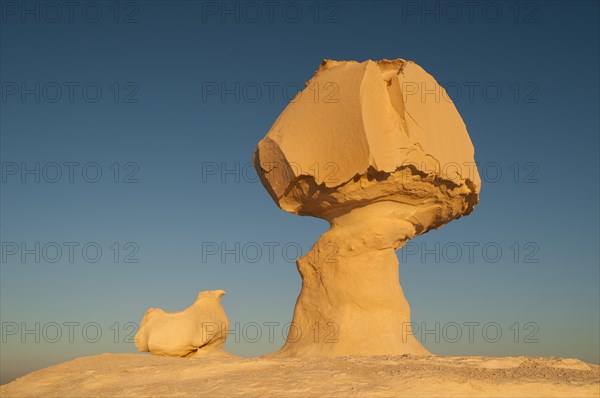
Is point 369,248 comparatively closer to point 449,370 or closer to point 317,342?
point 317,342

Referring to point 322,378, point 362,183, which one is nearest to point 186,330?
point 362,183

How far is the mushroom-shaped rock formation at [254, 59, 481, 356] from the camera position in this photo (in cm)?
1012

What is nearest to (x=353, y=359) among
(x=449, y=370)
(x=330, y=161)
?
(x=449, y=370)

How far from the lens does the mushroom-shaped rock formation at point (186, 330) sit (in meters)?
10.8

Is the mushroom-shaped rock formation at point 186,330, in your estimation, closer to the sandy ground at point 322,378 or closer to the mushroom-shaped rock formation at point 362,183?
the mushroom-shaped rock formation at point 362,183

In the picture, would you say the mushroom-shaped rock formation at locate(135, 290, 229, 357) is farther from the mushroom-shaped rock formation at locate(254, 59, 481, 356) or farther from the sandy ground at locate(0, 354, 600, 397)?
the sandy ground at locate(0, 354, 600, 397)

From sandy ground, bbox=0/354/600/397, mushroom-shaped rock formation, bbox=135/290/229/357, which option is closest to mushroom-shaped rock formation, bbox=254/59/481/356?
mushroom-shaped rock formation, bbox=135/290/229/357

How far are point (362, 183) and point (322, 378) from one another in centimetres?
434

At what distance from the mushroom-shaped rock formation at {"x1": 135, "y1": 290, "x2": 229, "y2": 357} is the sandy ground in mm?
1944

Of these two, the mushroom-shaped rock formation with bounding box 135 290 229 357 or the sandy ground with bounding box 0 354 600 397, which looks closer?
the sandy ground with bounding box 0 354 600 397

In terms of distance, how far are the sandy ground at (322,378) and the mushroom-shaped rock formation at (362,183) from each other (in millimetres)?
1879

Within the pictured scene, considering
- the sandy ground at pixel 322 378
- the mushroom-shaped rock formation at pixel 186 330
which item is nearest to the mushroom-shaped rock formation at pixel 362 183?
the mushroom-shaped rock formation at pixel 186 330

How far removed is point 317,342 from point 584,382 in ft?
16.0

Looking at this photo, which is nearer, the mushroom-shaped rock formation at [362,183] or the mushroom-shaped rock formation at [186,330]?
the mushroom-shaped rock formation at [362,183]
